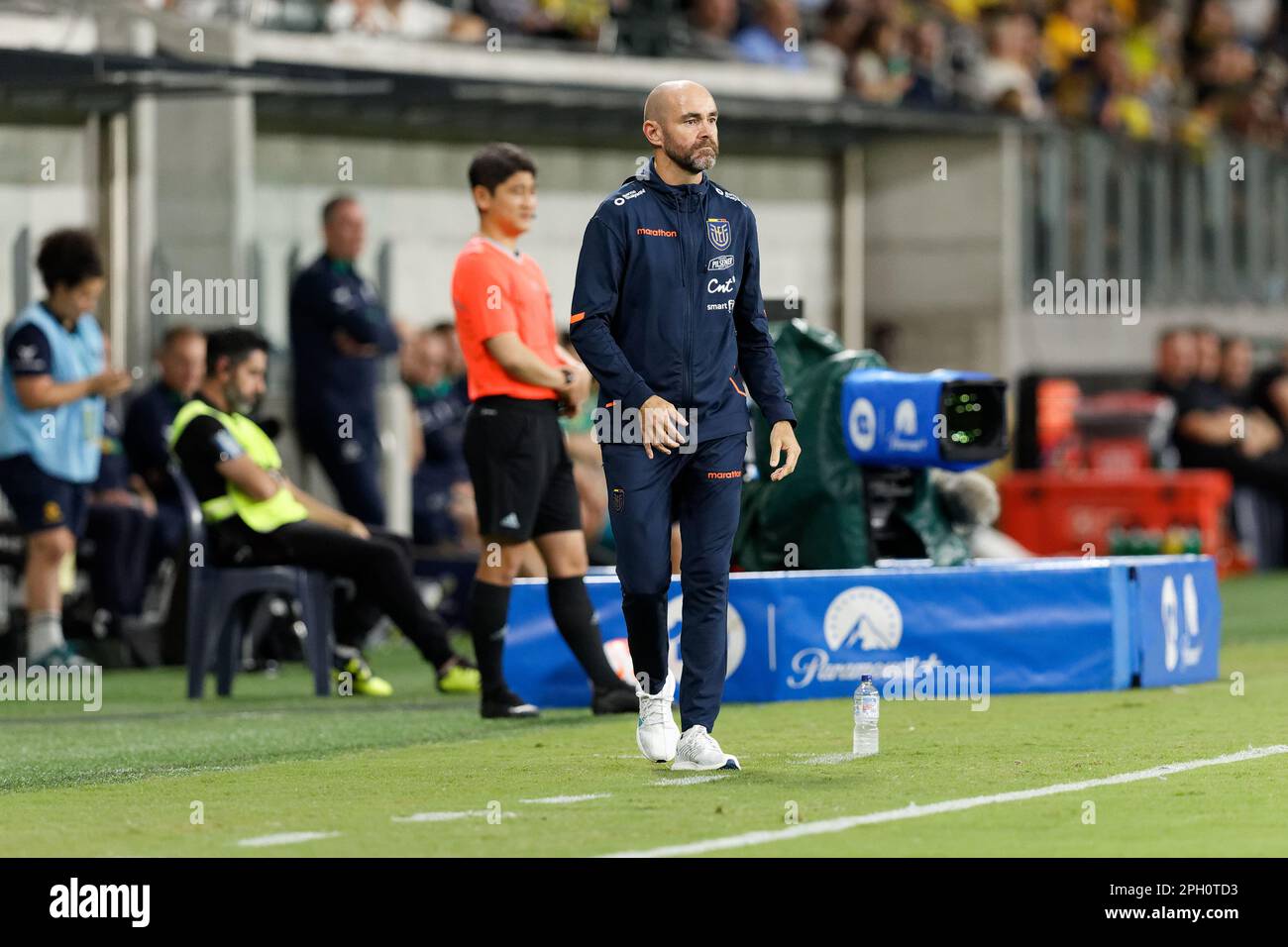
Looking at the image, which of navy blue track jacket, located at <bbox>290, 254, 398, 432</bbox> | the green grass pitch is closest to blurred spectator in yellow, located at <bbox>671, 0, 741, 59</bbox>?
navy blue track jacket, located at <bbox>290, 254, 398, 432</bbox>

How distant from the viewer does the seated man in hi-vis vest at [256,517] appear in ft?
41.6

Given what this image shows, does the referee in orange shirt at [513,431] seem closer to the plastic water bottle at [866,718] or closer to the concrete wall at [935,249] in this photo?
the plastic water bottle at [866,718]

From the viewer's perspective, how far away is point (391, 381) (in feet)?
61.9

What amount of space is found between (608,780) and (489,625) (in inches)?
97.8

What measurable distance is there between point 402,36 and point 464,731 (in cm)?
964

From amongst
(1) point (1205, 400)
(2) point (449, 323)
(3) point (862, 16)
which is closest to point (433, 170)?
(2) point (449, 323)

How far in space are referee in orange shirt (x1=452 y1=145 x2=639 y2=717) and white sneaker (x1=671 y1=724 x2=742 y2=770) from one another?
2.21 meters

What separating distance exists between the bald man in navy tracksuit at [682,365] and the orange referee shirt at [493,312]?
1989 millimetres

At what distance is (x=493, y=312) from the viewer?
10.6 metres

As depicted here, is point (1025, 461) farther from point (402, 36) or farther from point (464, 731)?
point (464, 731)

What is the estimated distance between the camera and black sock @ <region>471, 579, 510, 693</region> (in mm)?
10852
